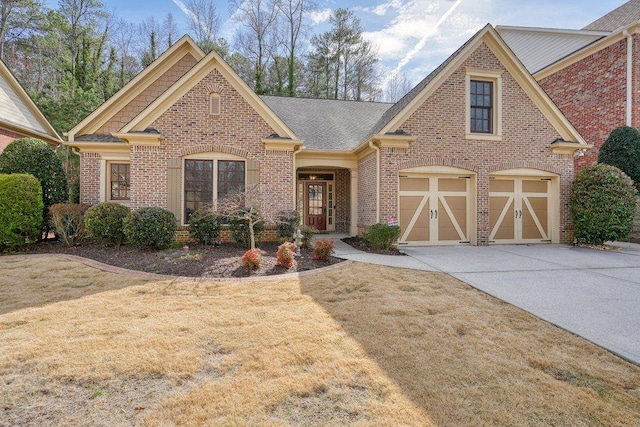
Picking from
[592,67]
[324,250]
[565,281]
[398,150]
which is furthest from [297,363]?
[592,67]

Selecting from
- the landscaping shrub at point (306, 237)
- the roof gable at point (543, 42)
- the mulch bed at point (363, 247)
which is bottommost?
the mulch bed at point (363, 247)

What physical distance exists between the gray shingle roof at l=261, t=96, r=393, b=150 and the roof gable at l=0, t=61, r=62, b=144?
34.2ft

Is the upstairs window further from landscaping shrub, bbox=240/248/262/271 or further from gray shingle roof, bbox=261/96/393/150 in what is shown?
landscaping shrub, bbox=240/248/262/271

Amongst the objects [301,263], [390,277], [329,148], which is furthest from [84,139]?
[390,277]

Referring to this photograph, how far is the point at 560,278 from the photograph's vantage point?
5922mm

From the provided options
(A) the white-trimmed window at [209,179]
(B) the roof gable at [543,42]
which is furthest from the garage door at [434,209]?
(B) the roof gable at [543,42]

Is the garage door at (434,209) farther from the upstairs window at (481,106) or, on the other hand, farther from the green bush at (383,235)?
the upstairs window at (481,106)

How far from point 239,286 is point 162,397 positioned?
117 inches

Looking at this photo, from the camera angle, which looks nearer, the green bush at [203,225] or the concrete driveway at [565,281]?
the concrete driveway at [565,281]

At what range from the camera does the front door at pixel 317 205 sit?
13.6m

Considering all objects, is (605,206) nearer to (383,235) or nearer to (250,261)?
(383,235)

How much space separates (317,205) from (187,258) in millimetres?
7183

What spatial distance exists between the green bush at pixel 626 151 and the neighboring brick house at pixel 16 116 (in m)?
23.0

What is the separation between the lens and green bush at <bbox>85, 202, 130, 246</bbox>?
815cm
